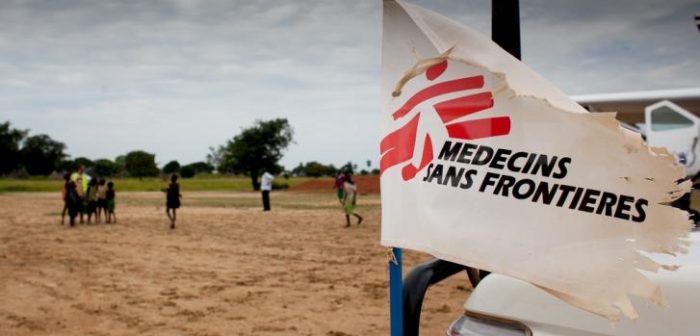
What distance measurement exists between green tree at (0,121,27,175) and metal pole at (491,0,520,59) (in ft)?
280

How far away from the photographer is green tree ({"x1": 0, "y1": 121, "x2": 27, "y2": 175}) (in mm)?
76375

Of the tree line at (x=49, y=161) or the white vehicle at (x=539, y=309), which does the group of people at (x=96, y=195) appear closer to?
the white vehicle at (x=539, y=309)

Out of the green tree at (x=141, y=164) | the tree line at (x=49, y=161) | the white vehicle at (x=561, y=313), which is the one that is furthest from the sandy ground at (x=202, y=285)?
the green tree at (x=141, y=164)

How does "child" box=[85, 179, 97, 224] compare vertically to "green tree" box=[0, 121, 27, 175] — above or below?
below

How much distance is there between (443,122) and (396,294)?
2.32 feet

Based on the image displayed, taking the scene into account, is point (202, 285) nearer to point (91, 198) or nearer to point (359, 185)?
point (91, 198)

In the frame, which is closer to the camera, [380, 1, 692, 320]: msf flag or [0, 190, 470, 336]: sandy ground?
[380, 1, 692, 320]: msf flag

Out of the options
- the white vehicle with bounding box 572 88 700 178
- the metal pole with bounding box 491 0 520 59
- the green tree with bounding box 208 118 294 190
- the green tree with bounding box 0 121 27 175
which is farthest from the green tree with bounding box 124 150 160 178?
the metal pole with bounding box 491 0 520 59

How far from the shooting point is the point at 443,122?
181 cm

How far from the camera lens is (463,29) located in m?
1.85

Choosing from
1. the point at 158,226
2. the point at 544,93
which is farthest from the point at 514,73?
the point at 158,226

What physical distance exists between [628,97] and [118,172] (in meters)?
101

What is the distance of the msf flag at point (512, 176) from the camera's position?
1454 millimetres

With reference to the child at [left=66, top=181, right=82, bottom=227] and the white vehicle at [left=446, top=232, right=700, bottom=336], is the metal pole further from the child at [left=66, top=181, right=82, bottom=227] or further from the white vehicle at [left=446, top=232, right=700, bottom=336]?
the child at [left=66, top=181, right=82, bottom=227]
